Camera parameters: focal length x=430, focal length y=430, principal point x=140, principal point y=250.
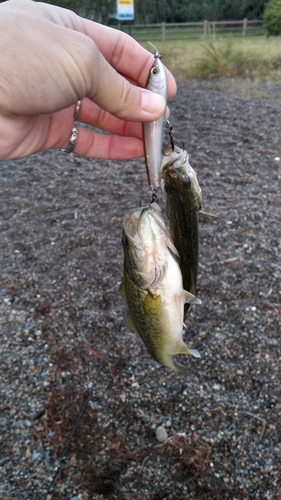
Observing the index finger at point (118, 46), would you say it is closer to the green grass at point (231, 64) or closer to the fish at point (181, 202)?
the fish at point (181, 202)

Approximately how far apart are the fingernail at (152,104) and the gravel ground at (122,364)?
2.07 m

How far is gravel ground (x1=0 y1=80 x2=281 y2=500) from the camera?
8.61 ft

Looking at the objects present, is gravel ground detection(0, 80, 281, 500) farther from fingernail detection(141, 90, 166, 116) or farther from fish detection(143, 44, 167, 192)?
fingernail detection(141, 90, 166, 116)

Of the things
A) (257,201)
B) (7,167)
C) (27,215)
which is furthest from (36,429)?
(7,167)

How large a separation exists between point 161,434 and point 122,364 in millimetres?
642

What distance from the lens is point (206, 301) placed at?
3838 mm

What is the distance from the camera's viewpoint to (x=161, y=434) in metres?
2.81

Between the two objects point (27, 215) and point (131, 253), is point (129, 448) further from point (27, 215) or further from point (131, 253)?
point (27, 215)

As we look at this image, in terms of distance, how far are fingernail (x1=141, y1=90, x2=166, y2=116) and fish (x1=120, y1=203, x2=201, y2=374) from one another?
1.33 ft

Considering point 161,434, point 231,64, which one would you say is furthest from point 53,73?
point 231,64

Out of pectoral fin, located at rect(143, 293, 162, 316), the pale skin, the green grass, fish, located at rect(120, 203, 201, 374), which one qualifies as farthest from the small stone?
the green grass

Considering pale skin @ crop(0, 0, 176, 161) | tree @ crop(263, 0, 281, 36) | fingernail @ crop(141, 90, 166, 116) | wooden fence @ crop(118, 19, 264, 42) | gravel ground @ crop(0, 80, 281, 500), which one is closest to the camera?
pale skin @ crop(0, 0, 176, 161)

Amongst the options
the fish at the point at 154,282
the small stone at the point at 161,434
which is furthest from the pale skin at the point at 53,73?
the small stone at the point at 161,434

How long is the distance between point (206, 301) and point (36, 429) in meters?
1.77
